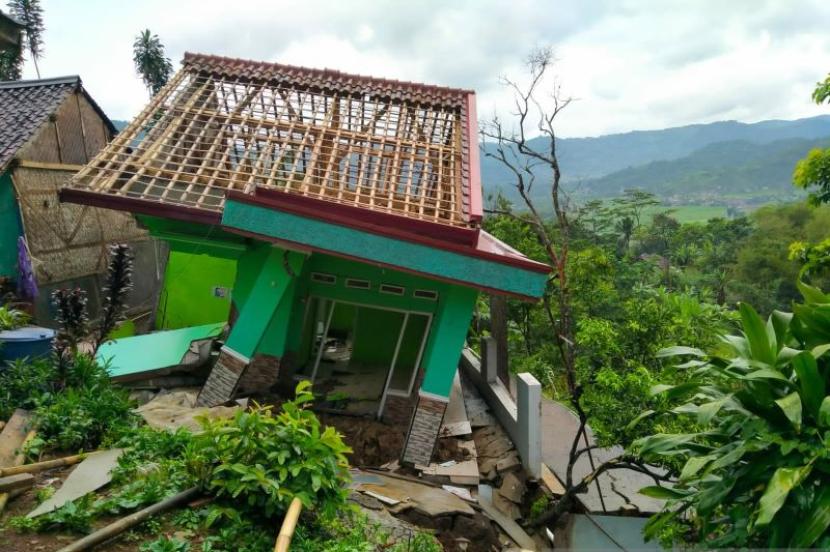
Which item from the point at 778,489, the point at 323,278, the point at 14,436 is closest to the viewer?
the point at 778,489

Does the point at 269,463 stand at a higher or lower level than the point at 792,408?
lower

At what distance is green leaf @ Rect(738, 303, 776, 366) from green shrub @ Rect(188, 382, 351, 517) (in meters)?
3.04

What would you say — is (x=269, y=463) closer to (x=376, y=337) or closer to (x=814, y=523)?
(x=814, y=523)

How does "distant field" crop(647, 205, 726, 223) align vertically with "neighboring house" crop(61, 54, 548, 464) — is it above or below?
below

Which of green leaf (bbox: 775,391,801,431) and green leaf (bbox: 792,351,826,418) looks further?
green leaf (bbox: 792,351,826,418)

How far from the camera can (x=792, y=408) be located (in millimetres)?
3180

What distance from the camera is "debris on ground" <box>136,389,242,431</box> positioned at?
661cm

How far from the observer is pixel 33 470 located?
4.59 metres

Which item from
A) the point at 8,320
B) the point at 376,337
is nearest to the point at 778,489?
the point at 8,320

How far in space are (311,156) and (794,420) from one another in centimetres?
817

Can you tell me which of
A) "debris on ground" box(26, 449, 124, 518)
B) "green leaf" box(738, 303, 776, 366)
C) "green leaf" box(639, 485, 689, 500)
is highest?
"green leaf" box(738, 303, 776, 366)

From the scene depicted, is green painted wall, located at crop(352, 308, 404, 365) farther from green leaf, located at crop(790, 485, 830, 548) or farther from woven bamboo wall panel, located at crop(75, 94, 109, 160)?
woven bamboo wall panel, located at crop(75, 94, 109, 160)

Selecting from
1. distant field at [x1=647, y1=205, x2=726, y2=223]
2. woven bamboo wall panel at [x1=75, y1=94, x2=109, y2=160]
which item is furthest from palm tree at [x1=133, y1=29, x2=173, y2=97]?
distant field at [x1=647, y1=205, x2=726, y2=223]

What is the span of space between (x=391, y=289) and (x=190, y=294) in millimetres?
7133
